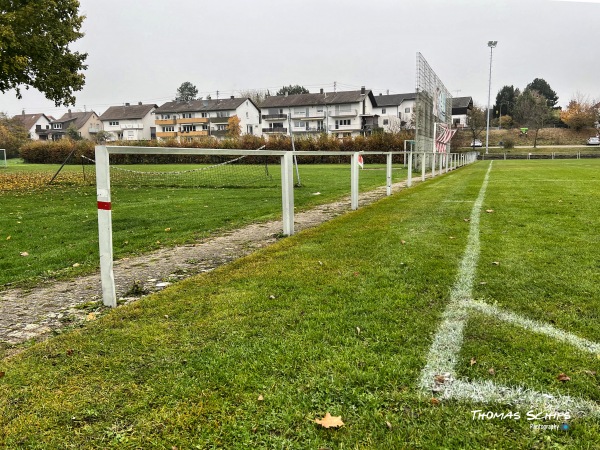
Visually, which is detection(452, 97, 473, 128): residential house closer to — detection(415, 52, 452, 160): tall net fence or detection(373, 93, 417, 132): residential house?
detection(373, 93, 417, 132): residential house

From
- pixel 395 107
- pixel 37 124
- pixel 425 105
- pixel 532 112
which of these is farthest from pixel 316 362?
pixel 37 124

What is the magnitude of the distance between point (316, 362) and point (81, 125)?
380 feet

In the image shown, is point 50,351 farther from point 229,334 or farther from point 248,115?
point 248,115

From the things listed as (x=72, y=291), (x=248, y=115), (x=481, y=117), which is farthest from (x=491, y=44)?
(x=72, y=291)

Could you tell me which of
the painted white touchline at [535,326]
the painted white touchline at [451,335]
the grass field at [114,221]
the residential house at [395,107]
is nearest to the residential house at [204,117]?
the residential house at [395,107]

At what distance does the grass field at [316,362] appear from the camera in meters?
2.07

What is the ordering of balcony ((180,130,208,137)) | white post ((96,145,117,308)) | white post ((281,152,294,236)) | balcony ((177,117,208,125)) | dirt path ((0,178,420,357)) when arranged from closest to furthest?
dirt path ((0,178,420,357)), white post ((96,145,117,308)), white post ((281,152,294,236)), balcony ((177,117,208,125)), balcony ((180,130,208,137))

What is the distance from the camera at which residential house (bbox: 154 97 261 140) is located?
86375mm

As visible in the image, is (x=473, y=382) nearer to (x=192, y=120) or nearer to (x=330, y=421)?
(x=330, y=421)

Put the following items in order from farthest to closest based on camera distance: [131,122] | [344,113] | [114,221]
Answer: [131,122] < [344,113] < [114,221]

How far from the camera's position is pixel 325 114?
273 feet

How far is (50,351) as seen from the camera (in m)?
2.97

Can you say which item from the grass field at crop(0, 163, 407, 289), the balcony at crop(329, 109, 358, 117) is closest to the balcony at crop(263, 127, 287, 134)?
the balcony at crop(329, 109, 358, 117)

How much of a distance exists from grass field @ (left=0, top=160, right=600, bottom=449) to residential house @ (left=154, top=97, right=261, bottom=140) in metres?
83.6
